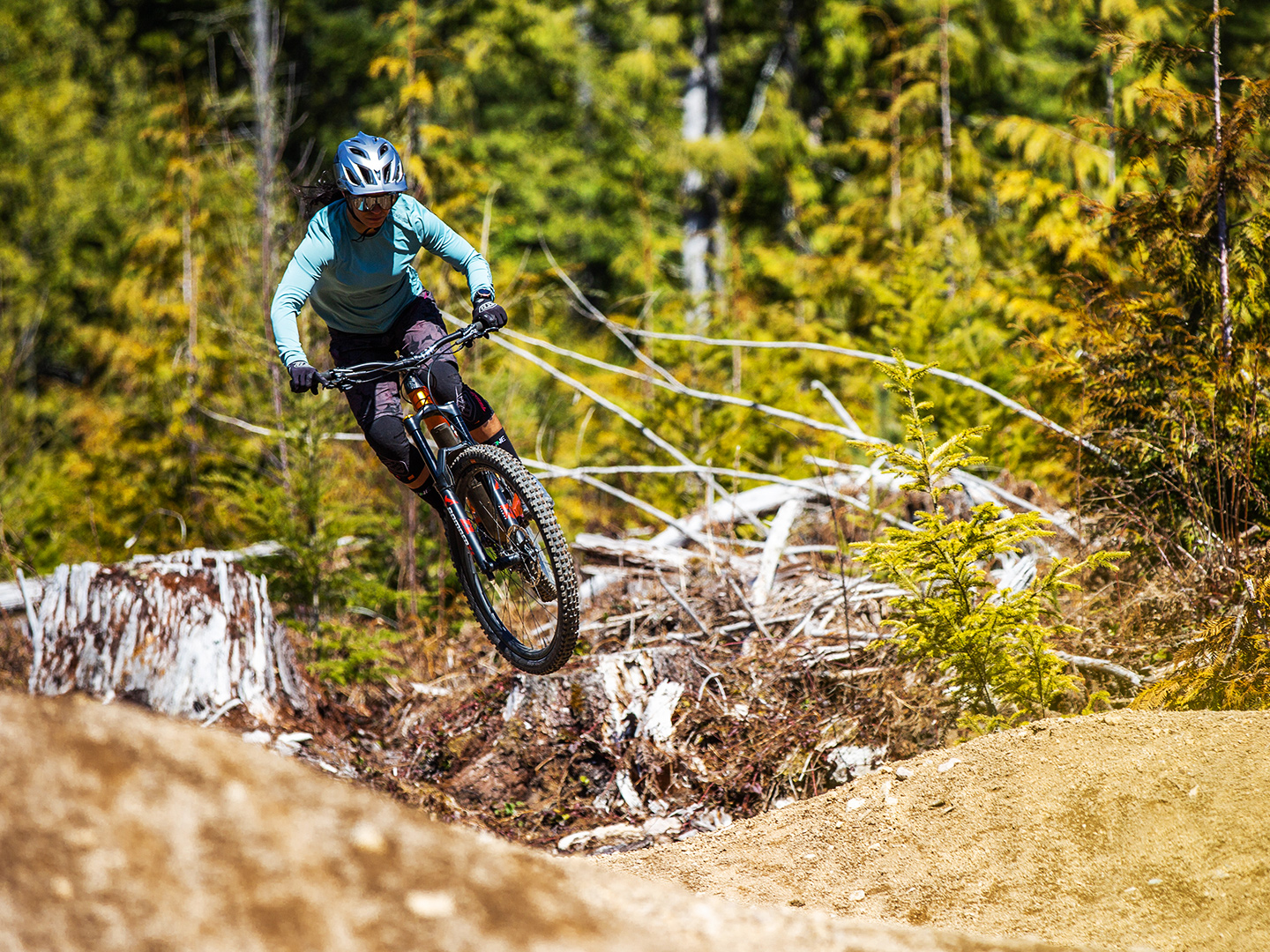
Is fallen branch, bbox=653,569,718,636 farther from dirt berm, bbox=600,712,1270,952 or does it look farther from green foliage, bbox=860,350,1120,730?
dirt berm, bbox=600,712,1270,952

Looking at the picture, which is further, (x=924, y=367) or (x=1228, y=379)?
(x=1228, y=379)

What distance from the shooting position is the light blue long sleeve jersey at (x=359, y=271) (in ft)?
16.9

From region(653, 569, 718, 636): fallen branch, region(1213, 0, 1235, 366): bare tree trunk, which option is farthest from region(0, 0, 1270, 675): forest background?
region(653, 569, 718, 636): fallen branch

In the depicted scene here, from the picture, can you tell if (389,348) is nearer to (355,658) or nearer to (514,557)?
(514,557)

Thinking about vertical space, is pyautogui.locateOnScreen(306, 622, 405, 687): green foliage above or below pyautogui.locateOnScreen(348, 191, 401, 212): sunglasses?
below

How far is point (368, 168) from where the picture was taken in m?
4.97

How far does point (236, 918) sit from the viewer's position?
230 cm

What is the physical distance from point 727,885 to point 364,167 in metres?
3.46

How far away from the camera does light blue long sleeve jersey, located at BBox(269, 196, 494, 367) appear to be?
16.9 ft

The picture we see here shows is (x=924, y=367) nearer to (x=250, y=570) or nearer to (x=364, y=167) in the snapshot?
(x=364, y=167)

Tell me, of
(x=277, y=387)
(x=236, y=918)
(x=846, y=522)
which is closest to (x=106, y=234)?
(x=277, y=387)

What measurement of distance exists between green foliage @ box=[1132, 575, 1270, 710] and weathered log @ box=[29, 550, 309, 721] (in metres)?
4.94

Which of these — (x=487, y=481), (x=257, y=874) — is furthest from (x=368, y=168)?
(x=257, y=874)

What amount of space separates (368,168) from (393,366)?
0.92m
